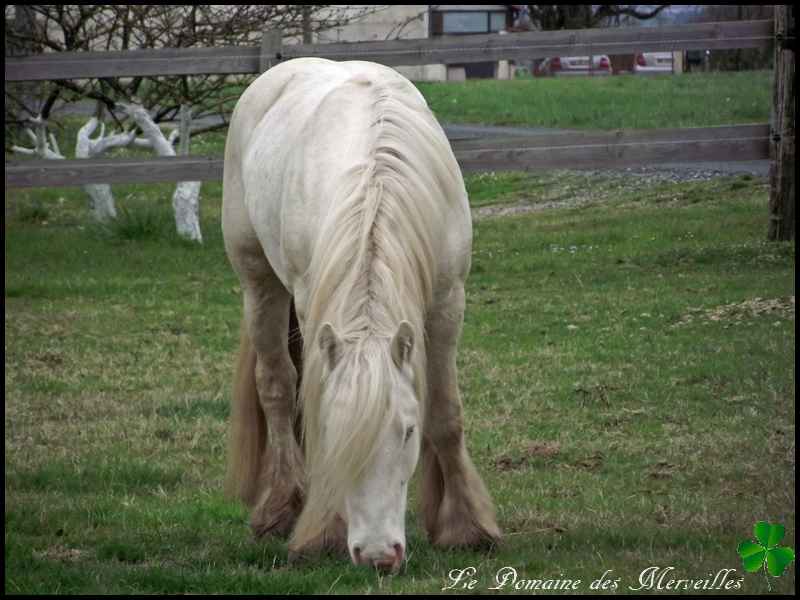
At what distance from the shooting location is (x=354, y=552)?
11.3 feet

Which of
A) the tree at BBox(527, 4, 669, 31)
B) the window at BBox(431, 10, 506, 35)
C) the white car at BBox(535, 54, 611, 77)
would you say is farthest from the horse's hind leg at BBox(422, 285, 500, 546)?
the window at BBox(431, 10, 506, 35)

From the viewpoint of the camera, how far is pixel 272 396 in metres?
4.86

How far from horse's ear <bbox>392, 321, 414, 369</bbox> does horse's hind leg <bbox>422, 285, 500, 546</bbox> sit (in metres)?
0.63

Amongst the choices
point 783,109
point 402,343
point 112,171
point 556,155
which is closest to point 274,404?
point 402,343

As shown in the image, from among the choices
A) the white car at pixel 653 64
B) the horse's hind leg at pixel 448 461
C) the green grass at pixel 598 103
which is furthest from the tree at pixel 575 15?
the horse's hind leg at pixel 448 461

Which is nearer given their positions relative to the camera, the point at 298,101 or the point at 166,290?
the point at 298,101

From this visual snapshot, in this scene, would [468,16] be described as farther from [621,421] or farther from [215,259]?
[621,421]

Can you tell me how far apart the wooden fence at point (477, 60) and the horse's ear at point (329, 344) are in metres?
6.21

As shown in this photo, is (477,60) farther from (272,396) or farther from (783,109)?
(272,396)

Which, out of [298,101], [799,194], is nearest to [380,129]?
[298,101]

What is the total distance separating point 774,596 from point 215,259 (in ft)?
27.1

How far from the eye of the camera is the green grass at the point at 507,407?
4.15m

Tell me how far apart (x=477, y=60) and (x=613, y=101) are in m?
12.4

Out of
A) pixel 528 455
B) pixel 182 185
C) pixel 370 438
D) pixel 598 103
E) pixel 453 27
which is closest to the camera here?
pixel 370 438
